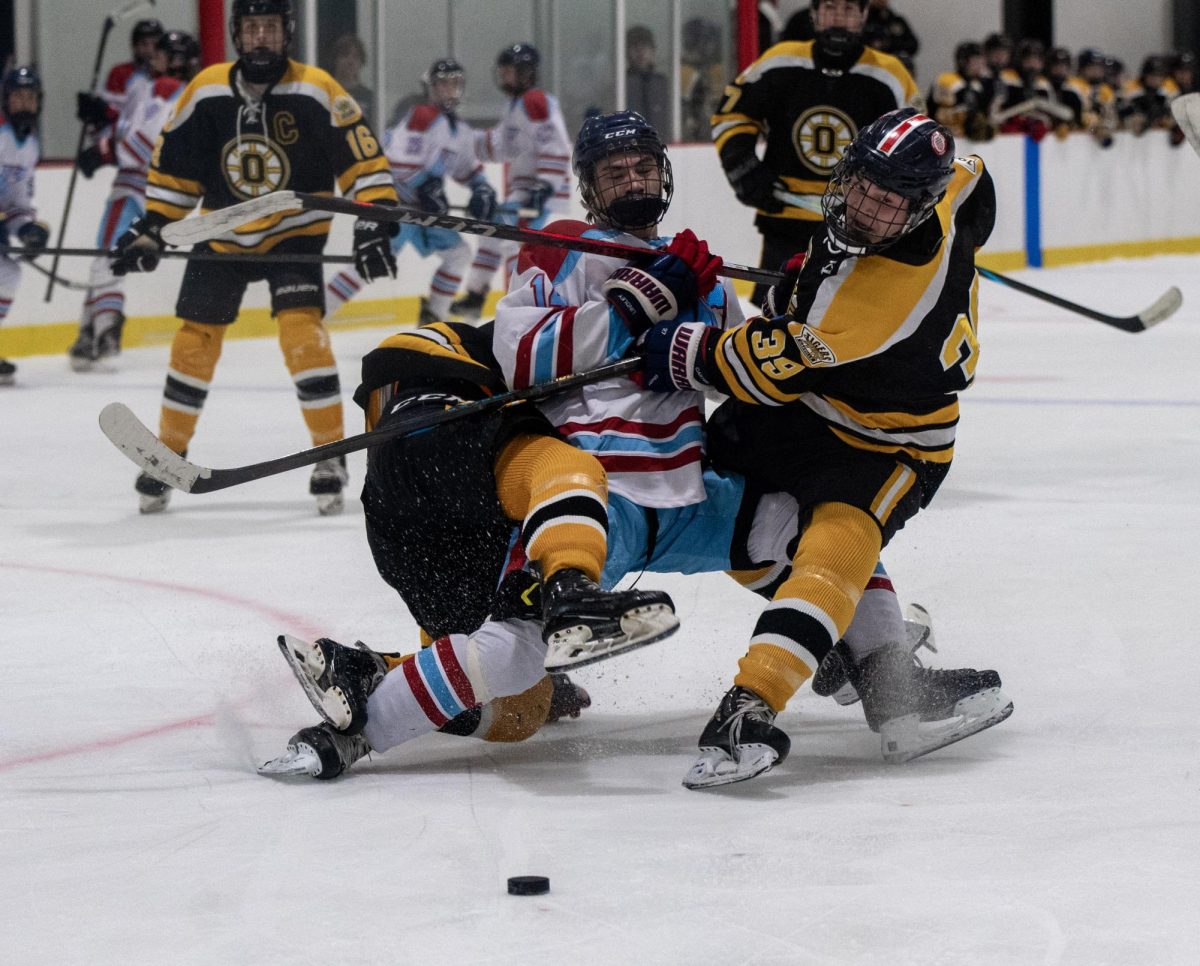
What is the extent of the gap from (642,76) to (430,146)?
348 centimetres

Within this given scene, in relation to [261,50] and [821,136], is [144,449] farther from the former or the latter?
[821,136]

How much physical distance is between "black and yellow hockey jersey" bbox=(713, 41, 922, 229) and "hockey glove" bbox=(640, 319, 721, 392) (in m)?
2.66

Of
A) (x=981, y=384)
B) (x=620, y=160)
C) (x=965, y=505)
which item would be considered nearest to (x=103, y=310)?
(x=981, y=384)

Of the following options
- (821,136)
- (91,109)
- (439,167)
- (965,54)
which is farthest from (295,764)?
(965,54)

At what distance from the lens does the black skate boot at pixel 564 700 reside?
2.86 metres

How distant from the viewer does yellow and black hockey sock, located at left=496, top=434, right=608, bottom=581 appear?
95.5 inches

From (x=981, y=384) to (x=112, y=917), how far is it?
5.55m

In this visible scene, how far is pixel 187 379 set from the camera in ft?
16.0

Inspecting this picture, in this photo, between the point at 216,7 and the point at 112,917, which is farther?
the point at 216,7

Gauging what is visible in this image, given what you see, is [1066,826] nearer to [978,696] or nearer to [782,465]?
[978,696]

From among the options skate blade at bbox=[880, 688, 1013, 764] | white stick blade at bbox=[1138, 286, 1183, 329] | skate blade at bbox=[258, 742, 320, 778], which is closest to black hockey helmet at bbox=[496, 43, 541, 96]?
white stick blade at bbox=[1138, 286, 1183, 329]

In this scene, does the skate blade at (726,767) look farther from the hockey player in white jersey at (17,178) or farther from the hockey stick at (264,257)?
the hockey player in white jersey at (17,178)

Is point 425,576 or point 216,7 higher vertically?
point 216,7

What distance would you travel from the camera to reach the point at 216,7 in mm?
10383
